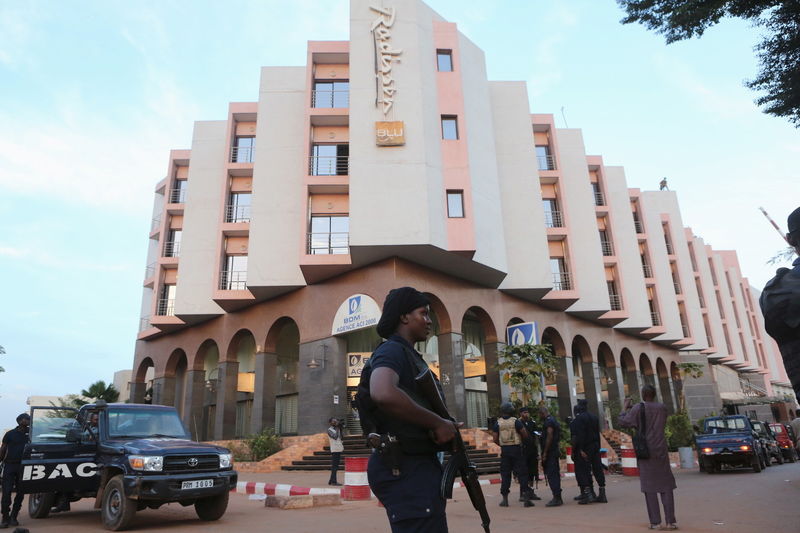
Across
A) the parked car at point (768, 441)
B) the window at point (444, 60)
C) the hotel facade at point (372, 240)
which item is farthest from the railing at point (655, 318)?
the window at point (444, 60)

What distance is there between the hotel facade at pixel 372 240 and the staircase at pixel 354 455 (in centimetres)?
153

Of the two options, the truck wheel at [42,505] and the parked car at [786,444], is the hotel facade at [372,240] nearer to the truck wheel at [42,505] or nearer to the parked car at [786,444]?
the parked car at [786,444]

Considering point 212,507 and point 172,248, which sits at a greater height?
point 172,248

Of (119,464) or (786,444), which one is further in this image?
(786,444)

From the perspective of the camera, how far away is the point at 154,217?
36.5 m

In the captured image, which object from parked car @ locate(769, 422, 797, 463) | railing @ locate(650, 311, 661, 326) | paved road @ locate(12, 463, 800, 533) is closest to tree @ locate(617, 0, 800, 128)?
paved road @ locate(12, 463, 800, 533)

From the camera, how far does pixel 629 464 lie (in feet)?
52.0

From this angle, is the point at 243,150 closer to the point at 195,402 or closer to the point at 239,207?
the point at 239,207

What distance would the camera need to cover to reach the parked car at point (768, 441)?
18289 millimetres

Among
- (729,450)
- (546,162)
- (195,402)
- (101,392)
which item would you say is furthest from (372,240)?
(101,392)

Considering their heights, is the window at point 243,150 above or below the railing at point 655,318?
above

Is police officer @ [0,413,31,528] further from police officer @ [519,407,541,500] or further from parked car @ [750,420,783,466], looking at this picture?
parked car @ [750,420,783,466]

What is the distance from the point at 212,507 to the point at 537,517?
16.7 feet

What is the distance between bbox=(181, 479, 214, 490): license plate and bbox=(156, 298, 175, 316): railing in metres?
24.1
